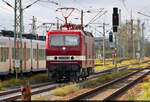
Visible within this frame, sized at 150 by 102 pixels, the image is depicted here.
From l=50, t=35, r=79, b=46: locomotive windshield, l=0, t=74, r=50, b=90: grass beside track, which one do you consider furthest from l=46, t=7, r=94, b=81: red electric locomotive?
l=0, t=74, r=50, b=90: grass beside track

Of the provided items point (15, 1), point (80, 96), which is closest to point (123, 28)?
point (15, 1)

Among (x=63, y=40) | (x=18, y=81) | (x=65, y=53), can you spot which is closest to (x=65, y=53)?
(x=65, y=53)

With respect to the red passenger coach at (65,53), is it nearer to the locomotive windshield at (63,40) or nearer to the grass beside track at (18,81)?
the locomotive windshield at (63,40)

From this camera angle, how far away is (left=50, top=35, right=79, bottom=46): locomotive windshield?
68.9 feet

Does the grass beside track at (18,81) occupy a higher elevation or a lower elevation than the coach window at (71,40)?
lower

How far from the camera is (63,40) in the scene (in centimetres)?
2109

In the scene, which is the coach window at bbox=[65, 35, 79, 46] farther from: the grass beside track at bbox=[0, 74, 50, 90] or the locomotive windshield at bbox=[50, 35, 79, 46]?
the grass beside track at bbox=[0, 74, 50, 90]

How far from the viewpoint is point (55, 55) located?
21.0 meters

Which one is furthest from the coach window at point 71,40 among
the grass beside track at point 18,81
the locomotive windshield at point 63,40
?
the grass beside track at point 18,81

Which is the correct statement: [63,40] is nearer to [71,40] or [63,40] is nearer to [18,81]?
[71,40]

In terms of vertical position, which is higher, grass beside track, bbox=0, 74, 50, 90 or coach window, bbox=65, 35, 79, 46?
coach window, bbox=65, 35, 79, 46

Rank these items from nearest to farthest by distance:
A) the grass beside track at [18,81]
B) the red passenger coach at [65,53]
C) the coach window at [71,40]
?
the grass beside track at [18,81] < the red passenger coach at [65,53] < the coach window at [71,40]

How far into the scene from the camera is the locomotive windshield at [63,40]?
2100cm

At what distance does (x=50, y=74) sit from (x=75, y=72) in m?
1.63
